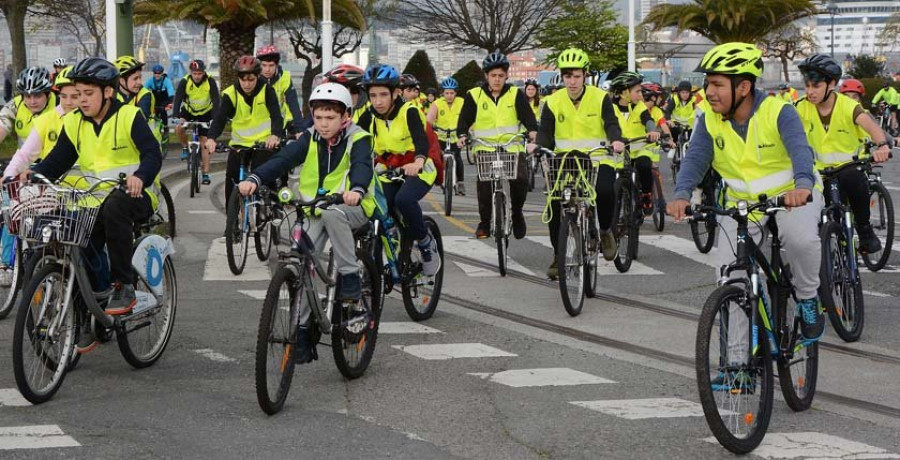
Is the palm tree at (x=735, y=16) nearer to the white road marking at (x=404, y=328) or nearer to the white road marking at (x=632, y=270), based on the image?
the white road marking at (x=632, y=270)

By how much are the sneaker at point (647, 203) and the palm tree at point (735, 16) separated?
3713 centimetres

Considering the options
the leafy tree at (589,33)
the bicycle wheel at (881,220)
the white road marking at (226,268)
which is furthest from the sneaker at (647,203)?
the leafy tree at (589,33)

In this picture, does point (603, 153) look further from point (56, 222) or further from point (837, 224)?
point (56, 222)

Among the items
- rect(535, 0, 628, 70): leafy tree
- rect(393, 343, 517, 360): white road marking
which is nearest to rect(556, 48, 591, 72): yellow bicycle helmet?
rect(393, 343, 517, 360): white road marking

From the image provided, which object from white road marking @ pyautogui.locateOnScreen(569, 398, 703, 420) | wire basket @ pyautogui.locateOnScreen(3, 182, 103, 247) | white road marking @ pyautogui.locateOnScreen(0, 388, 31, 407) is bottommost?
white road marking @ pyautogui.locateOnScreen(569, 398, 703, 420)

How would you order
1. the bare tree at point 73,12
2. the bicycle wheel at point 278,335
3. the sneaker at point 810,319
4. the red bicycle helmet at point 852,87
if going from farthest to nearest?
the bare tree at point 73,12
the red bicycle helmet at point 852,87
the sneaker at point 810,319
the bicycle wheel at point 278,335

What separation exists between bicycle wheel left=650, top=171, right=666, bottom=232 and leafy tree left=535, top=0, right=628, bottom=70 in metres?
44.4

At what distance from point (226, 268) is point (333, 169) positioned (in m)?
5.20

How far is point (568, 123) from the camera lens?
11.6 meters

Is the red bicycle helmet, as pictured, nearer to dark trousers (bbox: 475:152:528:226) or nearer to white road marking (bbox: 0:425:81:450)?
dark trousers (bbox: 475:152:528:226)

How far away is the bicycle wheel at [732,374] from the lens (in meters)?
6.16

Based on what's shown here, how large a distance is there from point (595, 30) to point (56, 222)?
54.8 m

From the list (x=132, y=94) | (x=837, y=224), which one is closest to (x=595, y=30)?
(x=132, y=94)

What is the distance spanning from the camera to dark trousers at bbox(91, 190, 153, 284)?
7938 millimetres
